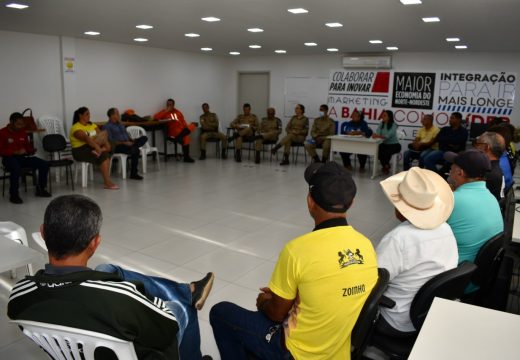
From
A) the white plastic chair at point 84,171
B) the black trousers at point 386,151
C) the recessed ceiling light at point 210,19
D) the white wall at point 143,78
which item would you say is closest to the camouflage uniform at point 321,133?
the black trousers at point 386,151

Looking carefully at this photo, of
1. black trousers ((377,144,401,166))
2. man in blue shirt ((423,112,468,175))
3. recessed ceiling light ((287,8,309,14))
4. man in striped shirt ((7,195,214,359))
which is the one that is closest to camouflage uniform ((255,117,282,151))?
black trousers ((377,144,401,166))

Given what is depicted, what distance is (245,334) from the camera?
1.87 meters

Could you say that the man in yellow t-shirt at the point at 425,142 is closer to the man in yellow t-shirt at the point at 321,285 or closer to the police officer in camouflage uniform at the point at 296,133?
the police officer in camouflage uniform at the point at 296,133

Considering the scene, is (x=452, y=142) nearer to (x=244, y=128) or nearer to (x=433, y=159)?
(x=433, y=159)

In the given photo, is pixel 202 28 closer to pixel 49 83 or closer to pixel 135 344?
pixel 49 83

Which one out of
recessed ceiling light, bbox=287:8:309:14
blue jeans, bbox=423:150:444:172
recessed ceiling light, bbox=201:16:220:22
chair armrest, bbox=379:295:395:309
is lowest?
chair armrest, bbox=379:295:395:309

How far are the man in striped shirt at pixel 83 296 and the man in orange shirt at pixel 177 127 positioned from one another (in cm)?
826

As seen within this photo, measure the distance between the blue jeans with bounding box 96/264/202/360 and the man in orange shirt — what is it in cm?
775

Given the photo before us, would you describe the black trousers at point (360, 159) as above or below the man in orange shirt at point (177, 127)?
below

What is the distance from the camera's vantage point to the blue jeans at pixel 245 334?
178cm

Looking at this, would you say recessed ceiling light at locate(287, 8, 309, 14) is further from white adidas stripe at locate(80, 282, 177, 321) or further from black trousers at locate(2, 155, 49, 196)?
white adidas stripe at locate(80, 282, 177, 321)

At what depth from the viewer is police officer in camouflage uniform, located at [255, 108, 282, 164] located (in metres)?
9.80

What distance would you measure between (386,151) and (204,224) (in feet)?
16.3

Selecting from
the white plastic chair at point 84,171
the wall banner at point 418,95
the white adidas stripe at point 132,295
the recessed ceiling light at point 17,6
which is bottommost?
the white plastic chair at point 84,171
